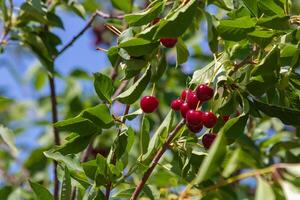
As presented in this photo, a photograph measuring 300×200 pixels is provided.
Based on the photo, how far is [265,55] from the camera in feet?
5.66

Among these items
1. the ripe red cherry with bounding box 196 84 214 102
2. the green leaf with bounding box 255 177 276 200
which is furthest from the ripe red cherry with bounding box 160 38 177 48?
the green leaf with bounding box 255 177 276 200

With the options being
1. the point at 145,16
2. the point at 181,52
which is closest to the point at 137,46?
the point at 145,16

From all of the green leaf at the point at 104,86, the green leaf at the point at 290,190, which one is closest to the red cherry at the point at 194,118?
the green leaf at the point at 104,86

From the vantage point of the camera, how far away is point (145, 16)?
5.49 feet

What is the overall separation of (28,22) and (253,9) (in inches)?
52.4

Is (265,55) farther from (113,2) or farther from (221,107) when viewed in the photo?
(113,2)

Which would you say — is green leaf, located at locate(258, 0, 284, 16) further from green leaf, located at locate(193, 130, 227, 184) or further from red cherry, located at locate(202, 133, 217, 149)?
green leaf, located at locate(193, 130, 227, 184)

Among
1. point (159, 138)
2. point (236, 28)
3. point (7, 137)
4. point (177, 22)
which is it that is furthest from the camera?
point (7, 137)

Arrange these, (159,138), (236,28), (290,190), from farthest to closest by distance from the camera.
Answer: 1. (159,138)
2. (236,28)
3. (290,190)

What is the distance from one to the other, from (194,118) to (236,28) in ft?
0.81

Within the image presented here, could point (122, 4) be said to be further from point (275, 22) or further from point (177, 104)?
point (275, 22)

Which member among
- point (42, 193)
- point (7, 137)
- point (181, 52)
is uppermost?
point (181, 52)

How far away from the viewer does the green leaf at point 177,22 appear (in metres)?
1.58

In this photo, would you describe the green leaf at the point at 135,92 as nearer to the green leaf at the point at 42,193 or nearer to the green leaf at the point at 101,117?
the green leaf at the point at 101,117
